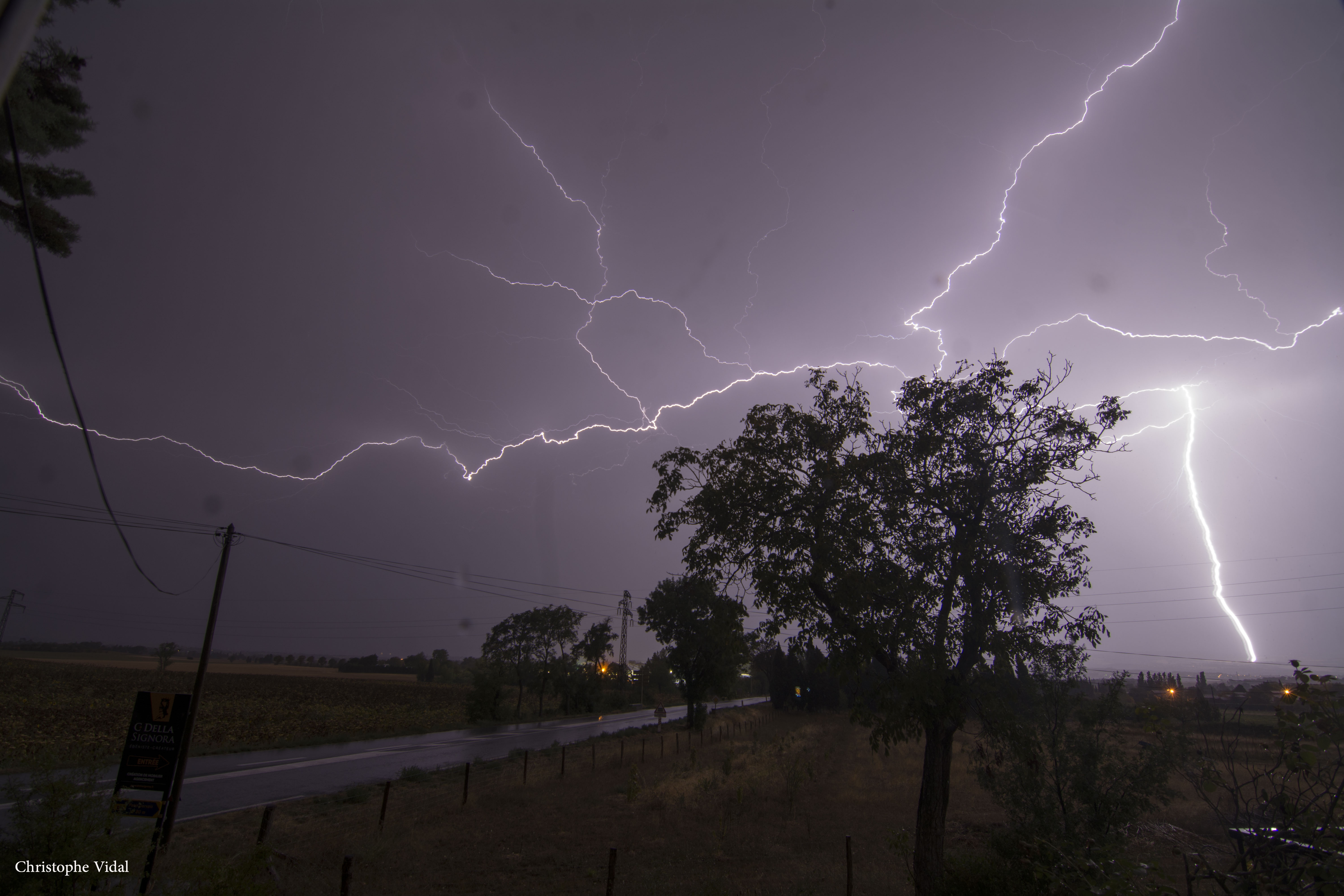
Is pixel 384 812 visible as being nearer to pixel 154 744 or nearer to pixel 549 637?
pixel 154 744

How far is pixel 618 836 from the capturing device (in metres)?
13.4

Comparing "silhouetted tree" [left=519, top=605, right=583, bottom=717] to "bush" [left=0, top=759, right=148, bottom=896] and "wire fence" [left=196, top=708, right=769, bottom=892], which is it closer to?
"wire fence" [left=196, top=708, right=769, bottom=892]

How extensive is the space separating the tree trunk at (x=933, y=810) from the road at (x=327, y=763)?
647 inches

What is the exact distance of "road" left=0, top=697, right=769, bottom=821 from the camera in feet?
56.5

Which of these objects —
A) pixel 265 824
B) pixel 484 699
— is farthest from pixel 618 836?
pixel 484 699

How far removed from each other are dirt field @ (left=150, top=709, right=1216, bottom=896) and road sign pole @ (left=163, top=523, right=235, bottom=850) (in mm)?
715

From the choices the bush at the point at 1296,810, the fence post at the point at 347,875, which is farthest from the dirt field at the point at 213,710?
the bush at the point at 1296,810

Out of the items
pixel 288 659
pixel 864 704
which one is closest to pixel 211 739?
pixel 864 704

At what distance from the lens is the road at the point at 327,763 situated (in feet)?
56.5

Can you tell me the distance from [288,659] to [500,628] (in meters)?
175

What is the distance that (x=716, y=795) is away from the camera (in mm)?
17438

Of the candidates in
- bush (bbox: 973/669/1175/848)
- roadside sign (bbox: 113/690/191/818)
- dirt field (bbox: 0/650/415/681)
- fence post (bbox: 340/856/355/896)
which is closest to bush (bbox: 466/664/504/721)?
roadside sign (bbox: 113/690/191/818)

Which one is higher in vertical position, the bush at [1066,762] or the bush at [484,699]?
the bush at [1066,762]

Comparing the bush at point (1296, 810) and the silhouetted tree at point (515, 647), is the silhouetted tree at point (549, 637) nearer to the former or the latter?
the silhouetted tree at point (515, 647)
